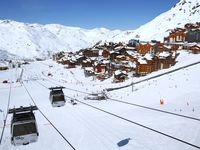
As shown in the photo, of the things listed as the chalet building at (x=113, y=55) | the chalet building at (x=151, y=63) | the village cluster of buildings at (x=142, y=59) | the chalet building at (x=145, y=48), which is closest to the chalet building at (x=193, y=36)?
the village cluster of buildings at (x=142, y=59)

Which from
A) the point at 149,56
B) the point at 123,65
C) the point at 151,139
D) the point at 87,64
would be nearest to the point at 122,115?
the point at 151,139

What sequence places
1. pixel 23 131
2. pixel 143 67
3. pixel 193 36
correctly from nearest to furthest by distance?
pixel 23 131 < pixel 143 67 < pixel 193 36

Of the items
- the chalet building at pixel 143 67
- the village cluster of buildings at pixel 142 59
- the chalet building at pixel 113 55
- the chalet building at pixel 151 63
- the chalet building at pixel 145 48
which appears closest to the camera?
the chalet building at pixel 151 63

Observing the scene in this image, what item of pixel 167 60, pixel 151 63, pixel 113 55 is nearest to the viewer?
pixel 167 60

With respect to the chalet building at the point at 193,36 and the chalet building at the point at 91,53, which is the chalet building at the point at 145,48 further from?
the chalet building at the point at 91,53

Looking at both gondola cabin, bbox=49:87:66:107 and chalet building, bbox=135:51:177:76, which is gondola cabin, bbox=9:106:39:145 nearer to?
gondola cabin, bbox=49:87:66:107

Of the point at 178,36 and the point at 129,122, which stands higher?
the point at 178,36

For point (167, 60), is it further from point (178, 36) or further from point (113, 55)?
point (178, 36)

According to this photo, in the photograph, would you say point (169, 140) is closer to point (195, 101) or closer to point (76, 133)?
point (76, 133)

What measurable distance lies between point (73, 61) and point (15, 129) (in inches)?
4357

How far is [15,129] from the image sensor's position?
61.5ft

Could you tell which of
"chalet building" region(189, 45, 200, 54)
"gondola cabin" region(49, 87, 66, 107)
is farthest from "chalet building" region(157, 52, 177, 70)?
"gondola cabin" region(49, 87, 66, 107)

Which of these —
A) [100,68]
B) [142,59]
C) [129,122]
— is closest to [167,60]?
[142,59]

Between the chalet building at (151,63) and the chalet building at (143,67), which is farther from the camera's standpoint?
the chalet building at (143,67)
